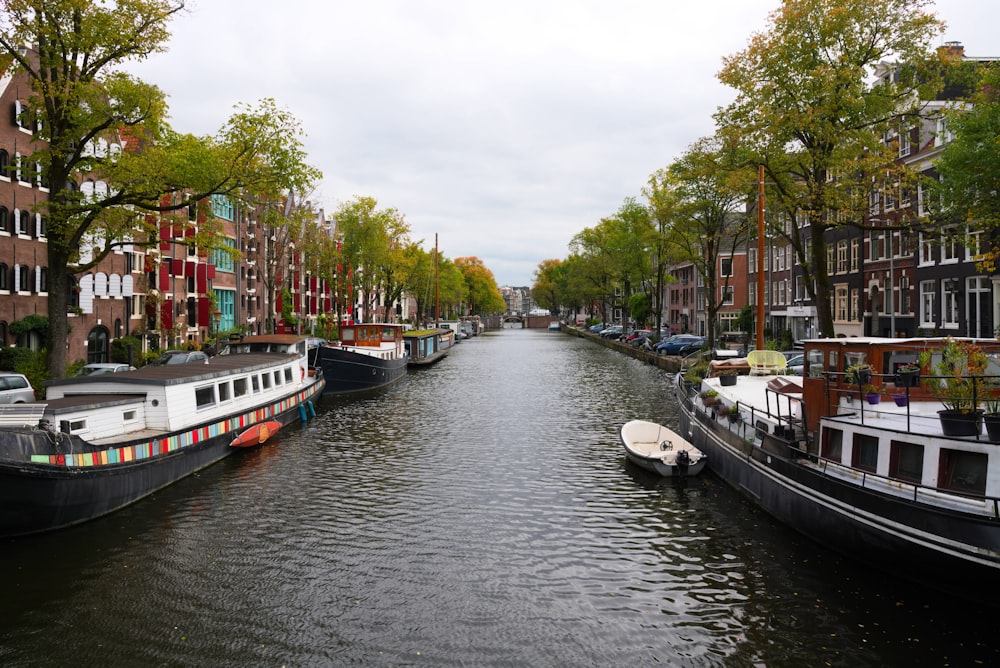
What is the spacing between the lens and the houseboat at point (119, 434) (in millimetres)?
15062

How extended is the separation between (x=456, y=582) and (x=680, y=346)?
173 ft

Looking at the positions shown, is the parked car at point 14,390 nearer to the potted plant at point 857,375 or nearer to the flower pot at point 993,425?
the potted plant at point 857,375

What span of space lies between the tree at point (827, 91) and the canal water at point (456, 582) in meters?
16.5

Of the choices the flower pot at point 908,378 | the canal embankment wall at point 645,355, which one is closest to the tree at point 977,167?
the flower pot at point 908,378

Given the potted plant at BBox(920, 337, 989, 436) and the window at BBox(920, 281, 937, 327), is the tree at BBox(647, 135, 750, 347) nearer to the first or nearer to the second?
the window at BBox(920, 281, 937, 327)

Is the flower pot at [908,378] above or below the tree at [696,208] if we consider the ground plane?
below

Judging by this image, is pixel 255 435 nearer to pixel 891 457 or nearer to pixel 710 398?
pixel 710 398

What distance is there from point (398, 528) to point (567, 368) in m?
45.4

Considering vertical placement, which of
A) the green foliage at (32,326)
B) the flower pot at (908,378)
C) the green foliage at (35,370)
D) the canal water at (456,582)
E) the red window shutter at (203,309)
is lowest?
the canal water at (456,582)

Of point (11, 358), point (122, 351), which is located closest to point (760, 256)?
point (11, 358)

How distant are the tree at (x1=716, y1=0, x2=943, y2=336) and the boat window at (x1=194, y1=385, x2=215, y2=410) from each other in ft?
80.3

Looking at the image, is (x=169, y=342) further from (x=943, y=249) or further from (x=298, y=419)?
(x=943, y=249)

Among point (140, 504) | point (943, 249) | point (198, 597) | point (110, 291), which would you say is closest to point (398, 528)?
point (198, 597)

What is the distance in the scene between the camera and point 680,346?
210 ft
